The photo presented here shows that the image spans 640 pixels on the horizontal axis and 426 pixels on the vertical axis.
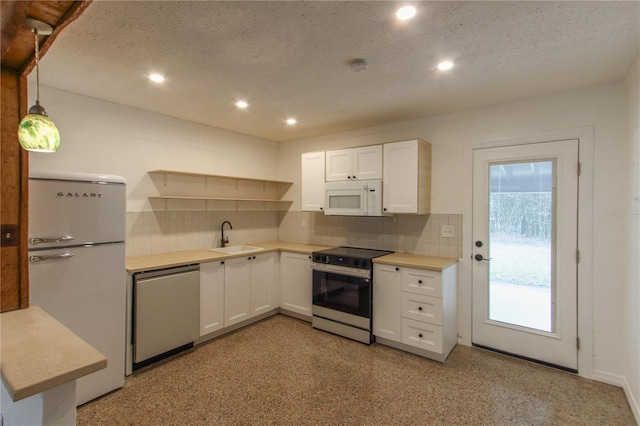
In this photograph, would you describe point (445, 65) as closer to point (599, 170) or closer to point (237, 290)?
point (599, 170)

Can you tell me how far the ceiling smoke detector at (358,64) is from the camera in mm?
2201

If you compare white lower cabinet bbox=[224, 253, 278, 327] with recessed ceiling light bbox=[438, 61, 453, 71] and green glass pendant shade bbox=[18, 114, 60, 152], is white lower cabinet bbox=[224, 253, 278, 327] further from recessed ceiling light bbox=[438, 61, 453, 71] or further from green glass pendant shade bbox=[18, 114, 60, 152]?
recessed ceiling light bbox=[438, 61, 453, 71]

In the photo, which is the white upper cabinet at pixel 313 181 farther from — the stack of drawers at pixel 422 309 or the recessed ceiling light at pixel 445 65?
the recessed ceiling light at pixel 445 65

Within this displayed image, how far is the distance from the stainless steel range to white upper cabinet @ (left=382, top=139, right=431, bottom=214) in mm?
656

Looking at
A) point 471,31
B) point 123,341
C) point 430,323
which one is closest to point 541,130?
point 471,31

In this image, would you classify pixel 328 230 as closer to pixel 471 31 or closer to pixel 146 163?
pixel 146 163

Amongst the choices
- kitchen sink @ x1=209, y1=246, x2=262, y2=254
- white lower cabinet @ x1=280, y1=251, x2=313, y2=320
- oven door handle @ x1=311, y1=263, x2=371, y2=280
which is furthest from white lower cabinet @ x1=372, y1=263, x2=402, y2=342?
kitchen sink @ x1=209, y1=246, x2=262, y2=254

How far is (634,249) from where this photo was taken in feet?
7.39

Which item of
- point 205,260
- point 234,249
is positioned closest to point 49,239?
point 205,260

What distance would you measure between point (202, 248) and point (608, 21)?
13.6ft

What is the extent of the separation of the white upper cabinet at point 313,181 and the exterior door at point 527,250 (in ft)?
5.91

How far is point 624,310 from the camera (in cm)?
248

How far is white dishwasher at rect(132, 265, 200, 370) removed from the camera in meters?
2.65

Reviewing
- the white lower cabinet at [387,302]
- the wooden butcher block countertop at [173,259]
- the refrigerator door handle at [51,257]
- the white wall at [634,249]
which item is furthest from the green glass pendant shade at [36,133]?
the white wall at [634,249]
